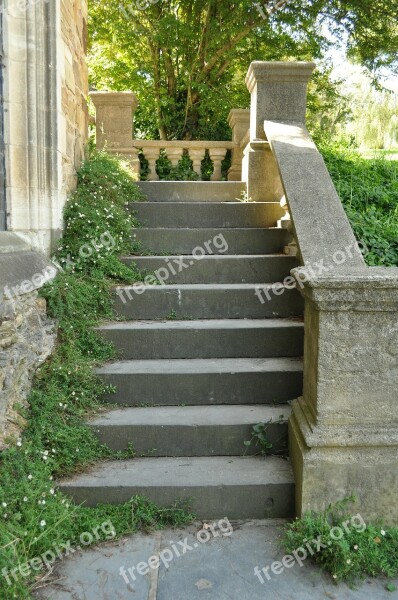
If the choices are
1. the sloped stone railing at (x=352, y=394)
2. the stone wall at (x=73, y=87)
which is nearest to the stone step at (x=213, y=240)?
the stone wall at (x=73, y=87)

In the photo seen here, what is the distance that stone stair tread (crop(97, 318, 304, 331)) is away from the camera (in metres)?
3.65

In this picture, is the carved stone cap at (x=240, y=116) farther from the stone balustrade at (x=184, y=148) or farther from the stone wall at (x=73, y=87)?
the stone wall at (x=73, y=87)

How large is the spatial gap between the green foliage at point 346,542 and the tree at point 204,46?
300 inches

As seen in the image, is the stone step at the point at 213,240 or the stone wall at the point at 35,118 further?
the stone step at the point at 213,240

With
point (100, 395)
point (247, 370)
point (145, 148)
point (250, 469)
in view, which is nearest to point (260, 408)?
point (247, 370)

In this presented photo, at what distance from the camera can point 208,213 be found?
4.90 metres

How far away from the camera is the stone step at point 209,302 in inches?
154

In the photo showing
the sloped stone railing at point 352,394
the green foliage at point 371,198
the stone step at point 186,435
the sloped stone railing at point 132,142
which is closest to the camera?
the sloped stone railing at point 352,394

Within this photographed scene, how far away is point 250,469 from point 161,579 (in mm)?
815

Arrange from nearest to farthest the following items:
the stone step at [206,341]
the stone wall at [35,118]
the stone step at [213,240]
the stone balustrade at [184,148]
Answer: the stone wall at [35,118], the stone step at [206,341], the stone step at [213,240], the stone balustrade at [184,148]

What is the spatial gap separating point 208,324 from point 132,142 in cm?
357

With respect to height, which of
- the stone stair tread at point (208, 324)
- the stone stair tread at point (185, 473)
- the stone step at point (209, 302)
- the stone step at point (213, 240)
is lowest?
the stone stair tread at point (185, 473)

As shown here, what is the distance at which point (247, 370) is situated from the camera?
3.38 metres

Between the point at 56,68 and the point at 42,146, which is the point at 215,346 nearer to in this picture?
the point at 42,146
